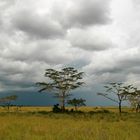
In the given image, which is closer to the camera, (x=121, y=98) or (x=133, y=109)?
(x=121, y=98)

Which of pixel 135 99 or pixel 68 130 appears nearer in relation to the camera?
pixel 68 130

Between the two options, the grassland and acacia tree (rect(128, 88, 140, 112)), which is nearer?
the grassland

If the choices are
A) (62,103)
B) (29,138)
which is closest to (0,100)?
(62,103)

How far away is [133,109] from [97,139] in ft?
262

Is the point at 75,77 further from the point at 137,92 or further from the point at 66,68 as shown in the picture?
the point at 137,92

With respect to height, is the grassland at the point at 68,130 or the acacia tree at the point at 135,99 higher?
the acacia tree at the point at 135,99

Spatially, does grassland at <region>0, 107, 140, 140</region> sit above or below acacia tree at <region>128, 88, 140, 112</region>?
below

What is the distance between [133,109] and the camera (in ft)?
305

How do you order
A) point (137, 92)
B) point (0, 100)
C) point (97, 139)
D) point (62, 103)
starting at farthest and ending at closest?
point (0, 100)
point (137, 92)
point (62, 103)
point (97, 139)

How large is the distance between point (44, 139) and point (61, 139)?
791mm

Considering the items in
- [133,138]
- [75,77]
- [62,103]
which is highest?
[75,77]

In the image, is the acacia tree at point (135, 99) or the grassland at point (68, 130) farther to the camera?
the acacia tree at point (135, 99)

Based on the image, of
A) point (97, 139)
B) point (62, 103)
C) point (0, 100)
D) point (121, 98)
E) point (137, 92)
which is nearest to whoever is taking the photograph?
point (97, 139)

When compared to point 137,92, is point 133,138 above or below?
below
